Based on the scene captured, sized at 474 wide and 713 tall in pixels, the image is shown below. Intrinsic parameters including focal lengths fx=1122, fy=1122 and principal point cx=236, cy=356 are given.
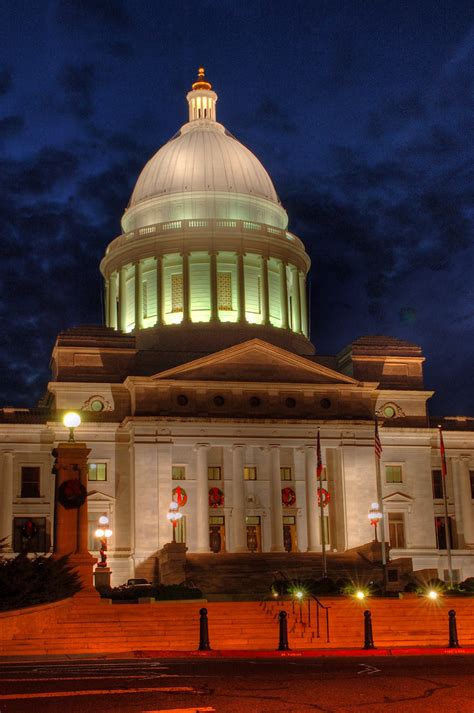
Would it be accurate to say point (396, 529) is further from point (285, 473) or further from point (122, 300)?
point (122, 300)

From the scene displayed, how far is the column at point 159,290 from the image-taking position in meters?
85.4

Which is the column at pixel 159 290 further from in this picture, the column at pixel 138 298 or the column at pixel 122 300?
the column at pixel 122 300

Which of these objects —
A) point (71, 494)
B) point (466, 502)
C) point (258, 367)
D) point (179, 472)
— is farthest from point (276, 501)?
point (71, 494)

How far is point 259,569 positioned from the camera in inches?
2505

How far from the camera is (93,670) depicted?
81.7 feet

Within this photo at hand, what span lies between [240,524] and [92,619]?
3356 centimetres

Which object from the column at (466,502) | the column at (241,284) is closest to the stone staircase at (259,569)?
the column at (466,502)

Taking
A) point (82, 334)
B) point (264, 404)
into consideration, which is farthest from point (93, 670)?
point (82, 334)

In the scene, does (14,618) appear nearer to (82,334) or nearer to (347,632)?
(347,632)

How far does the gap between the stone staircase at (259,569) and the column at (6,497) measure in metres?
13.3

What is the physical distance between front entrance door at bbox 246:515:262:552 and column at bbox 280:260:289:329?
19.1m

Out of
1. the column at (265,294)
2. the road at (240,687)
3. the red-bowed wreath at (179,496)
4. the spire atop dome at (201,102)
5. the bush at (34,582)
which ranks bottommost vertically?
the road at (240,687)

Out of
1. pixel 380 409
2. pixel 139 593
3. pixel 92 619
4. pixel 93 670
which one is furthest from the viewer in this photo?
pixel 380 409

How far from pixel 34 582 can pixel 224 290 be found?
52.5m
